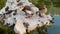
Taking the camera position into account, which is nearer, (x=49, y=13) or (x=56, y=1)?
(x=49, y=13)

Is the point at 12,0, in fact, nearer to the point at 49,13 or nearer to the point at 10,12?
the point at 10,12

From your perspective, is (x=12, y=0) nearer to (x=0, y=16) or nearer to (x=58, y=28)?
(x=0, y=16)

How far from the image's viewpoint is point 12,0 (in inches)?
27.9

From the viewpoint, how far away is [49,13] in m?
0.80

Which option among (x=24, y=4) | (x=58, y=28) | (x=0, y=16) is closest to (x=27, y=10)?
(x=24, y=4)

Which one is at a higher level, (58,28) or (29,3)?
(29,3)

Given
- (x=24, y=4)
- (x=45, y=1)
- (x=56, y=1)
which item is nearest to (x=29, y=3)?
(x=24, y=4)

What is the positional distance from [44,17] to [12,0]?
0.19m

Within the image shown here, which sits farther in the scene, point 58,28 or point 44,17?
point 58,28

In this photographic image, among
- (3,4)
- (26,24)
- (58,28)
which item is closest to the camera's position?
(26,24)

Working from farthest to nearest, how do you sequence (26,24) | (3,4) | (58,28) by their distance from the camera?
(58,28), (3,4), (26,24)

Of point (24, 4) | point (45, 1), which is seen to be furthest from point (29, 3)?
point (45, 1)

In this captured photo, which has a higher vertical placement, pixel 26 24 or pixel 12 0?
pixel 12 0

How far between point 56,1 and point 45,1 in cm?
13
